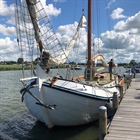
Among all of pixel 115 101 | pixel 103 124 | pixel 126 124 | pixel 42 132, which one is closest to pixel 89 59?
pixel 115 101

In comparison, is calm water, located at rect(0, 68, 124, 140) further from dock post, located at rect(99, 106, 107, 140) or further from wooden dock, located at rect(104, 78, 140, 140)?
dock post, located at rect(99, 106, 107, 140)

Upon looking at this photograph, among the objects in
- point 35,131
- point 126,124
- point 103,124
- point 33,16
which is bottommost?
point 35,131

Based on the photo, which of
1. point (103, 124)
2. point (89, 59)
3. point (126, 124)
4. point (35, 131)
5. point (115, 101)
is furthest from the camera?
point (89, 59)

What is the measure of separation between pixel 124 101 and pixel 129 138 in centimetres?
562

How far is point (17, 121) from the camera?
1403cm

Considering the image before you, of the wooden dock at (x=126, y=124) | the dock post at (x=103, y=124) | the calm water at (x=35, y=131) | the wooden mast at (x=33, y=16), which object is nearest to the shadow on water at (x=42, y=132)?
the calm water at (x=35, y=131)

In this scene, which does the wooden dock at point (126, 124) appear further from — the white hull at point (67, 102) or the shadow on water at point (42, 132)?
A: the shadow on water at point (42, 132)

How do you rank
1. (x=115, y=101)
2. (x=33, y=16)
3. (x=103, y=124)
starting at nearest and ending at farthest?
(x=103, y=124) → (x=33, y=16) → (x=115, y=101)

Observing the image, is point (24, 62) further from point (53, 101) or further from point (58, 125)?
point (58, 125)

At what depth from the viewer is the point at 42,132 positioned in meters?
11.9

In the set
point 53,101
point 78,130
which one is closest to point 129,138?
point 53,101

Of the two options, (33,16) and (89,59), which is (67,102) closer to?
(33,16)

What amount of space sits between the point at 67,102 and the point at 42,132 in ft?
7.68

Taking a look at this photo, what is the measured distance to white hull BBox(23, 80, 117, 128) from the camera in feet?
35.0
